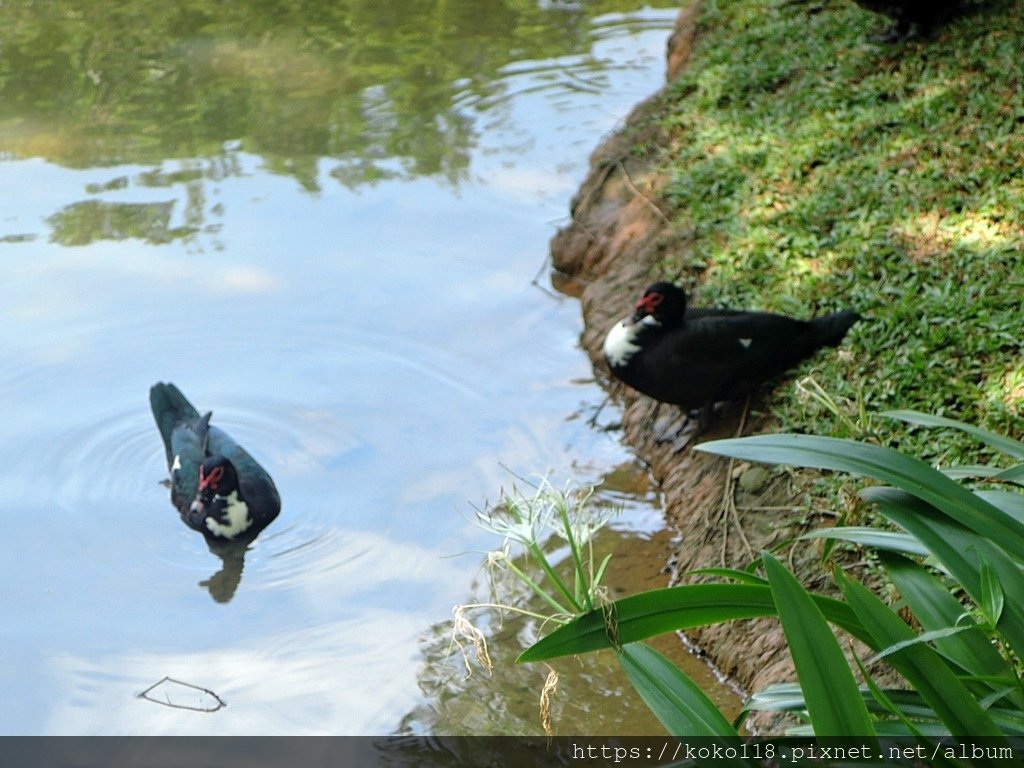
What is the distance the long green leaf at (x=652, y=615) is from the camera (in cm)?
216

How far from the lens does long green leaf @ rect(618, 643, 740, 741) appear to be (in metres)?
2.11

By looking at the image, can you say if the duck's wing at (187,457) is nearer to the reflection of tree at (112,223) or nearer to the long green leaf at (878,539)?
the reflection of tree at (112,223)

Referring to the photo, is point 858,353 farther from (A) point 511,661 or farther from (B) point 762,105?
(B) point 762,105

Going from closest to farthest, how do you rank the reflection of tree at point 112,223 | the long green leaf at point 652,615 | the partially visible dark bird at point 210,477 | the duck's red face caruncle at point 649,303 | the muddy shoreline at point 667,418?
the long green leaf at point 652,615, the muddy shoreline at point 667,418, the partially visible dark bird at point 210,477, the duck's red face caruncle at point 649,303, the reflection of tree at point 112,223

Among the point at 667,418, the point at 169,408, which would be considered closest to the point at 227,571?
the point at 169,408

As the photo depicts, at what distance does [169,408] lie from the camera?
5496mm

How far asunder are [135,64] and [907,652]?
8788 millimetres

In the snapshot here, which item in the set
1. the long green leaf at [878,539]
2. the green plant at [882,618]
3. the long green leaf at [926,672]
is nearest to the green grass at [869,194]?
the long green leaf at [878,539]

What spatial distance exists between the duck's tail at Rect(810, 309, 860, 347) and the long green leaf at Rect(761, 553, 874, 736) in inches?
121

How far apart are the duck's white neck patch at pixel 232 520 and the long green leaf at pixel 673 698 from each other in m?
2.98

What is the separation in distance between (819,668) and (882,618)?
1.17 ft

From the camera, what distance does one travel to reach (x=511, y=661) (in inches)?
171

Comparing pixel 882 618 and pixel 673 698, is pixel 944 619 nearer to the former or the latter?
pixel 882 618

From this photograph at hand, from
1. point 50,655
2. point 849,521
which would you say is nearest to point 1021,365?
point 849,521
